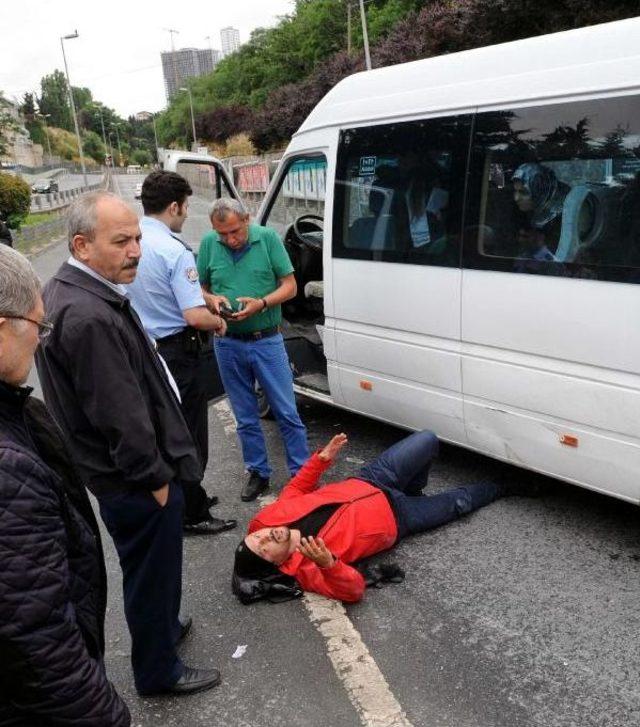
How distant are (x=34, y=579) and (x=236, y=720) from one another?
4.81ft

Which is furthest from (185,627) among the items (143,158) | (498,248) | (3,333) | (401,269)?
(143,158)

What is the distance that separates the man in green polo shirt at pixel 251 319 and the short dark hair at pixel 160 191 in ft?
1.72

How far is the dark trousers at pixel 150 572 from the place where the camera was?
2330 millimetres

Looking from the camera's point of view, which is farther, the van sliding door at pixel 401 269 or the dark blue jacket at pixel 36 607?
the van sliding door at pixel 401 269

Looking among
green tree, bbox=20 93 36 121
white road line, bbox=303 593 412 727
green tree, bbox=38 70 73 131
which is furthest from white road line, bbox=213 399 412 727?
green tree, bbox=38 70 73 131

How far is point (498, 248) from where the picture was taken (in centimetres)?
346

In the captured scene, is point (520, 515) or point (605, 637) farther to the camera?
point (520, 515)

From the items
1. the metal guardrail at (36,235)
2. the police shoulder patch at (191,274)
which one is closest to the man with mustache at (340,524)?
the police shoulder patch at (191,274)

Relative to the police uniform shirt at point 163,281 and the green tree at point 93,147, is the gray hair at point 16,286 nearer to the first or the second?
the police uniform shirt at point 163,281

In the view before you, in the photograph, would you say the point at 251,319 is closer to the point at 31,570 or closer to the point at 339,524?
the point at 339,524

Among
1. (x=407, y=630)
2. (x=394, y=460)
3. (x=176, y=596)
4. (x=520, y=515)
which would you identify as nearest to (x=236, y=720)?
(x=176, y=596)

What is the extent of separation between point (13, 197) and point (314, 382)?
2424 centimetres

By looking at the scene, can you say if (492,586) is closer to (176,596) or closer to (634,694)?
(634,694)

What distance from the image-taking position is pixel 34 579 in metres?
1.36
